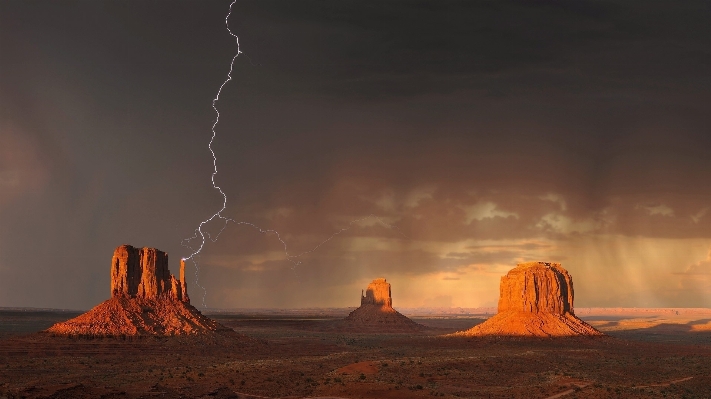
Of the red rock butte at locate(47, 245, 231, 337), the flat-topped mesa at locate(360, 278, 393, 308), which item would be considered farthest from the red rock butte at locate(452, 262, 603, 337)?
the flat-topped mesa at locate(360, 278, 393, 308)

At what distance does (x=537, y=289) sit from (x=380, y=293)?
71.3m

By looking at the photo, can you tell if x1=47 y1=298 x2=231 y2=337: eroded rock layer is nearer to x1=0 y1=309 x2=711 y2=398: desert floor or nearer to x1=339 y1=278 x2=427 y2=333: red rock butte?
x1=0 y1=309 x2=711 y2=398: desert floor

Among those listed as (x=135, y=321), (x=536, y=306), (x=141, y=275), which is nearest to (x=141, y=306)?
(x=135, y=321)

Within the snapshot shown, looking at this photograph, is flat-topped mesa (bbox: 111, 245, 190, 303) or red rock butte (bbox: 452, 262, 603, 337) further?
red rock butte (bbox: 452, 262, 603, 337)

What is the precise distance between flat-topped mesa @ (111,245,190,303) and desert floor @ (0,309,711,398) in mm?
9110

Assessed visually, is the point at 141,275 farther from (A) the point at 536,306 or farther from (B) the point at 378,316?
(B) the point at 378,316

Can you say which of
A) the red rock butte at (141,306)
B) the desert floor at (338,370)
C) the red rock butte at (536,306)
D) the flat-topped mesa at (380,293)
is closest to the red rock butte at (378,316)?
the flat-topped mesa at (380,293)

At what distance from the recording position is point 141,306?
93438 mm

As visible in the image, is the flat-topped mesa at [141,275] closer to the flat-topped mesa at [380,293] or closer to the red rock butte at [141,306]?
the red rock butte at [141,306]

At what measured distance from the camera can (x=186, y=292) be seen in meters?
99.7

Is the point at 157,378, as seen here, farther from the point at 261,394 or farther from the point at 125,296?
the point at 125,296

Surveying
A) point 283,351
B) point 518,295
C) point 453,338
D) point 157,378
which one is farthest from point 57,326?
point 518,295

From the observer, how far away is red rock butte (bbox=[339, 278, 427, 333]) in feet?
547

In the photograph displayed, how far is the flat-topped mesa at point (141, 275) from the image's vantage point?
93.4 metres
